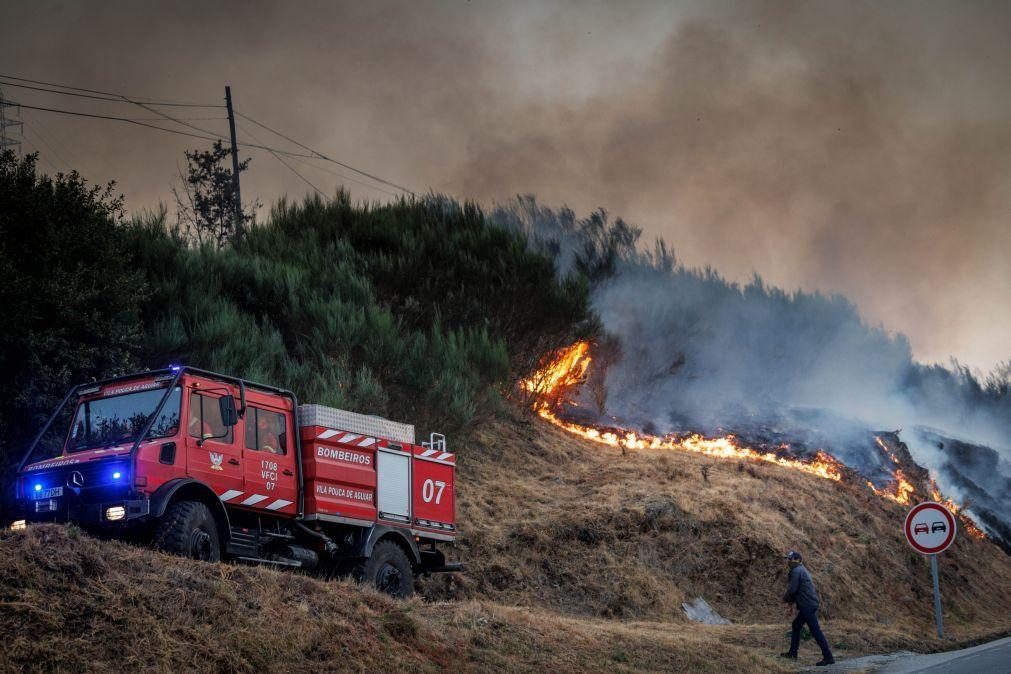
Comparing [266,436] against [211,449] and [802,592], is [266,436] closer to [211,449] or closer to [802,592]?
[211,449]

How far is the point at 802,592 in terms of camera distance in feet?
53.1

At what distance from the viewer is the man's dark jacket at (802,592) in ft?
52.5

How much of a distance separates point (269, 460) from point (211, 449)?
1.11 meters

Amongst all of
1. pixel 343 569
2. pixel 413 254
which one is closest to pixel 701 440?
pixel 413 254

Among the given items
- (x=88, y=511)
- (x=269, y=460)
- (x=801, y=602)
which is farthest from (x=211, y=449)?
(x=801, y=602)

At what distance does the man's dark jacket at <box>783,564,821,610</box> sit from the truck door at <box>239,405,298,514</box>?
7.50 metres

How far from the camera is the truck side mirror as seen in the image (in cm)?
1386

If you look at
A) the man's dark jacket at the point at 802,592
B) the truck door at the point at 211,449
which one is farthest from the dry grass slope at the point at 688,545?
the truck door at the point at 211,449

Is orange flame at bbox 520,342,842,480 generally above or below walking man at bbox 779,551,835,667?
above

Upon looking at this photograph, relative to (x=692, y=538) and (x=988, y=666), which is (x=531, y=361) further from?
(x=988, y=666)

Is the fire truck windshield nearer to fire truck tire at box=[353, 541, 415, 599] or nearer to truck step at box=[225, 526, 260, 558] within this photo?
truck step at box=[225, 526, 260, 558]

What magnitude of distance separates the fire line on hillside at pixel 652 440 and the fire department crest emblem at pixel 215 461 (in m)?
22.5

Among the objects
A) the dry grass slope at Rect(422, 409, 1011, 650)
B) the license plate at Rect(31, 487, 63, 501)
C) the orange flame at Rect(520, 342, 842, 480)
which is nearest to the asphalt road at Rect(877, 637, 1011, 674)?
the dry grass slope at Rect(422, 409, 1011, 650)

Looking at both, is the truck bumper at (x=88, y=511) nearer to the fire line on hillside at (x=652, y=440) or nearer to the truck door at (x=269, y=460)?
the truck door at (x=269, y=460)
